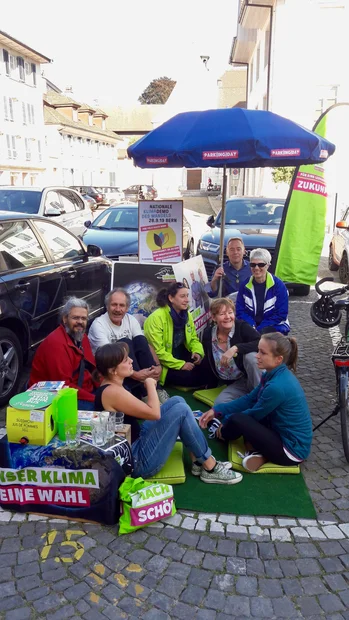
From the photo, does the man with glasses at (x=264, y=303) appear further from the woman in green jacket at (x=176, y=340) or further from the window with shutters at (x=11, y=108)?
the window with shutters at (x=11, y=108)

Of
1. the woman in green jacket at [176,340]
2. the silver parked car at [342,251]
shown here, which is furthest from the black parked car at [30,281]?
the silver parked car at [342,251]

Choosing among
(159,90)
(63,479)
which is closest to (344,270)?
(63,479)

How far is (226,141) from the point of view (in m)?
4.92

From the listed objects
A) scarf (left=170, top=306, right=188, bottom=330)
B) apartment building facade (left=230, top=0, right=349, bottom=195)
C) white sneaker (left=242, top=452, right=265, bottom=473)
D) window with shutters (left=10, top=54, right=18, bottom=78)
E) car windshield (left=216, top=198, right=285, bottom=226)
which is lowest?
white sneaker (left=242, top=452, right=265, bottom=473)

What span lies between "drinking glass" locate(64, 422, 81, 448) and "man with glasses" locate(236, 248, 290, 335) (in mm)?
2654

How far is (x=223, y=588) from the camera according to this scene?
9.55ft

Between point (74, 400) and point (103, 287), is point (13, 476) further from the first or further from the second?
point (103, 287)

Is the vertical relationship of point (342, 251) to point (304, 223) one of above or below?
below

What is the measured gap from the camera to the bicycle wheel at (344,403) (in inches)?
164

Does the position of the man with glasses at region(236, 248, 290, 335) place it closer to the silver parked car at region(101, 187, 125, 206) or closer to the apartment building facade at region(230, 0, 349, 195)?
the apartment building facade at region(230, 0, 349, 195)

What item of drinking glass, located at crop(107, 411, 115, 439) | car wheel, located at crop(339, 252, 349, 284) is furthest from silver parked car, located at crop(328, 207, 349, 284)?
drinking glass, located at crop(107, 411, 115, 439)

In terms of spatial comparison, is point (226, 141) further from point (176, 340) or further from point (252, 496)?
point (252, 496)

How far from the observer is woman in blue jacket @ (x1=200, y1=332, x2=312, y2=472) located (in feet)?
12.5

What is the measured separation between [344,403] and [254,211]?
24.8 ft
